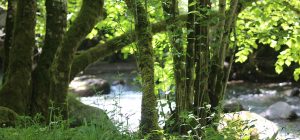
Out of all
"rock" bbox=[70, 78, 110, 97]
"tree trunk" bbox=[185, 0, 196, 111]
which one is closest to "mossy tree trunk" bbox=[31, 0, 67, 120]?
"tree trunk" bbox=[185, 0, 196, 111]

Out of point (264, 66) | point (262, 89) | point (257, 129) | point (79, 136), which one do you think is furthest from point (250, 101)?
point (79, 136)

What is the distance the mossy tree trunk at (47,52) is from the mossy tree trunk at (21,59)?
0.17m

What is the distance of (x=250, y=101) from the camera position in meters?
16.5

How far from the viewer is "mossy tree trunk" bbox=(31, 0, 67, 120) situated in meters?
6.29

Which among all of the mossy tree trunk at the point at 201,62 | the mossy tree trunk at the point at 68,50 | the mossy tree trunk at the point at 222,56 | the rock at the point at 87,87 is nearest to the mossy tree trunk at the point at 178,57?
the mossy tree trunk at the point at 201,62

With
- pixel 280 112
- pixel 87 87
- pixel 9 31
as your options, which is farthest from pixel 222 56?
pixel 87 87

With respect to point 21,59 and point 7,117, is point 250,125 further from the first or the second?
point 21,59

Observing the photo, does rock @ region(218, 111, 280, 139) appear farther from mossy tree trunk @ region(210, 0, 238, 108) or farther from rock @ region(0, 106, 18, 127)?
rock @ region(0, 106, 18, 127)

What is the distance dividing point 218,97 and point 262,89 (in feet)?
47.3

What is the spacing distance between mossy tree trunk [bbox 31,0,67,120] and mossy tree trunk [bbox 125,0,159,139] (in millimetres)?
2543

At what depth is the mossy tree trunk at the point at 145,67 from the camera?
396 centimetres

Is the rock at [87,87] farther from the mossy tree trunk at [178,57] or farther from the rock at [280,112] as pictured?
the mossy tree trunk at [178,57]

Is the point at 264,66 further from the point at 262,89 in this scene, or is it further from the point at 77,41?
the point at 77,41

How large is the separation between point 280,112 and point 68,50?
8560 mm
